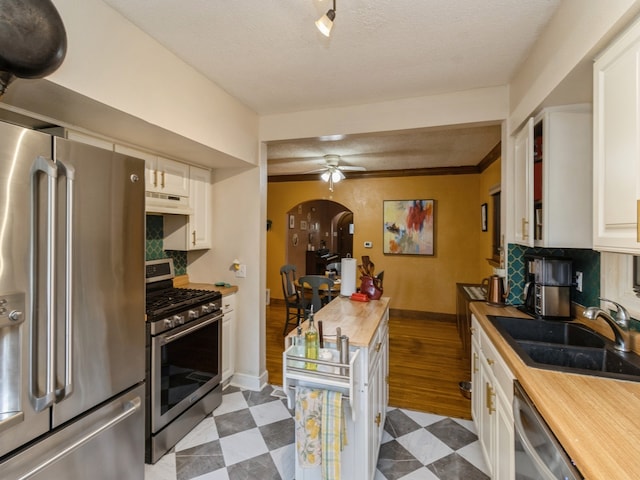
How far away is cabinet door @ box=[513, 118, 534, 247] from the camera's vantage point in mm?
1904

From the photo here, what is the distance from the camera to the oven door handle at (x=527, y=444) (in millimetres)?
1009

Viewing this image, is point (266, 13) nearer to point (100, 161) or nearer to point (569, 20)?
point (100, 161)

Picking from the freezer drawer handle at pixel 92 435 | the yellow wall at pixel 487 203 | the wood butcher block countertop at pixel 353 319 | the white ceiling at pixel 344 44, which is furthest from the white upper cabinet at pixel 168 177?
the yellow wall at pixel 487 203

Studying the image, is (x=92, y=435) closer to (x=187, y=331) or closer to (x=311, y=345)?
(x=187, y=331)

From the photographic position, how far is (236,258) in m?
3.10

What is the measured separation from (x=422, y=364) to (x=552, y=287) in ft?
6.47

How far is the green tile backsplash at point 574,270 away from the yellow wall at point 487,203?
1.90 metres

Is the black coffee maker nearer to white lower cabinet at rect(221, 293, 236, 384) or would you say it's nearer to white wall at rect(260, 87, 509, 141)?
white wall at rect(260, 87, 509, 141)

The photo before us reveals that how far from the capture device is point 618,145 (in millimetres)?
1126

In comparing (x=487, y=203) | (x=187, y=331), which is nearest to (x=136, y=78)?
(x=187, y=331)

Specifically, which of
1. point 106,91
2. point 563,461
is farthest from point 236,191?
point 563,461

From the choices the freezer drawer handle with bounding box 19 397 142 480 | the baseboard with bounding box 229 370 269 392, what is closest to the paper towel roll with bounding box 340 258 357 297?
the baseboard with bounding box 229 370 269 392

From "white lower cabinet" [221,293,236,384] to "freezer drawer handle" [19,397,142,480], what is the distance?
1197 millimetres

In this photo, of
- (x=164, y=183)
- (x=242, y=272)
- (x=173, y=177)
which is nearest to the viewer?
(x=164, y=183)
